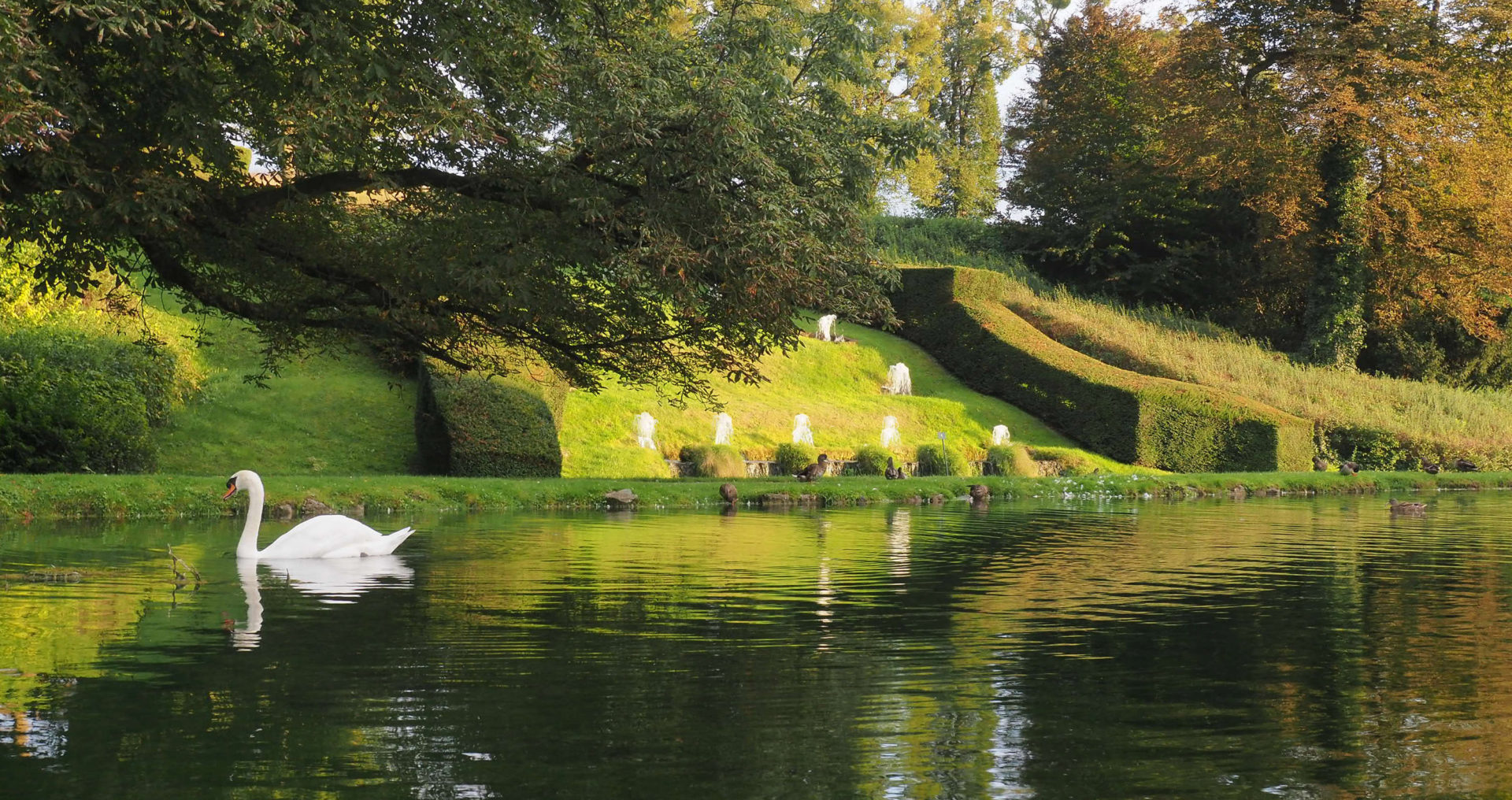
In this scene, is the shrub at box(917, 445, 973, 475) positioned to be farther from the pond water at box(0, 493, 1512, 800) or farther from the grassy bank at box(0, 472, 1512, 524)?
the pond water at box(0, 493, 1512, 800)

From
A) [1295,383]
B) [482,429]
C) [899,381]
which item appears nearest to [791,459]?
[482,429]

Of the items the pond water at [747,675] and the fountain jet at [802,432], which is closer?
the pond water at [747,675]

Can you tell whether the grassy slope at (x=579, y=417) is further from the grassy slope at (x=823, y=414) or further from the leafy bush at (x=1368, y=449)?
the leafy bush at (x=1368, y=449)

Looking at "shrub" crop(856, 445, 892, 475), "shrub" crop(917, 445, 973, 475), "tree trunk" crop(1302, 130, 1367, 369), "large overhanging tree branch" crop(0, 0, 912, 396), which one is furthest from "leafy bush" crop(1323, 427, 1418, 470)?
"large overhanging tree branch" crop(0, 0, 912, 396)

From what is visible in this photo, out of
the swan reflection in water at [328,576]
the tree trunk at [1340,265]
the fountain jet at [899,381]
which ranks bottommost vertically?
the swan reflection in water at [328,576]

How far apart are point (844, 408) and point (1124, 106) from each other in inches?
1010

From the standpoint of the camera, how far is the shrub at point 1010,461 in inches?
1312

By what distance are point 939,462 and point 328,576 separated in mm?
21621

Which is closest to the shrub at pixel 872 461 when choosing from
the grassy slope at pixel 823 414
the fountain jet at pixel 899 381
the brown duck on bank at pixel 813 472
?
the grassy slope at pixel 823 414

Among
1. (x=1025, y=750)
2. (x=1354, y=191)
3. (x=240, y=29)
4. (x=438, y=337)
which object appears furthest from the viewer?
(x=1354, y=191)

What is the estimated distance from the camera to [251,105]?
12.7 metres

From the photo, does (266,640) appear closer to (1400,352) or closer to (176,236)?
(176,236)

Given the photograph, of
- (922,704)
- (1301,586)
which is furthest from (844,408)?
(922,704)

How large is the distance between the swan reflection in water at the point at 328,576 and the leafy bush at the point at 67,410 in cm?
953
